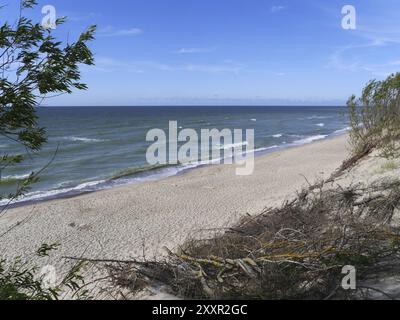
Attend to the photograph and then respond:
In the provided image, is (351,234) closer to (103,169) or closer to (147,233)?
(147,233)

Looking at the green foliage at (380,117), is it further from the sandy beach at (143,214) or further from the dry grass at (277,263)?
the dry grass at (277,263)

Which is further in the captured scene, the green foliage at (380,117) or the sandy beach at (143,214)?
the green foliage at (380,117)

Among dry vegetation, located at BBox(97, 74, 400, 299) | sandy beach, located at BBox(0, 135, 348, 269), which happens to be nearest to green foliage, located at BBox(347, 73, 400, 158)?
sandy beach, located at BBox(0, 135, 348, 269)

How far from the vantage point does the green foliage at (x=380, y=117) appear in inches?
491

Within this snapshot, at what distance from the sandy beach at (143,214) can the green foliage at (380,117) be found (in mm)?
2807

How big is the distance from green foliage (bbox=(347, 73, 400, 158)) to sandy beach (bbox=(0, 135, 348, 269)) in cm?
281

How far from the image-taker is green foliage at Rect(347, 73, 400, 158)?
12.5m

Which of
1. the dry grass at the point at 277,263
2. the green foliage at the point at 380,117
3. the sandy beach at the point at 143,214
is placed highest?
the green foliage at the point at 380,117

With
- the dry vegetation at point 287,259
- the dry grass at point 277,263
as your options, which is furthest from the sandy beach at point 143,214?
the dry grass at point 277,263

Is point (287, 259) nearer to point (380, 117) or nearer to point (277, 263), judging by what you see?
point (277, 263)

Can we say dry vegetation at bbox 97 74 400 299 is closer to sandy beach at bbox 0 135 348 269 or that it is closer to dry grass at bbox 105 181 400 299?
dry grass at bbox 105 181 400 299

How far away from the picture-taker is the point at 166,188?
17203mm

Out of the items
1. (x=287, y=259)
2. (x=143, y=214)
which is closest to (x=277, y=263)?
(x=287, y=259)
